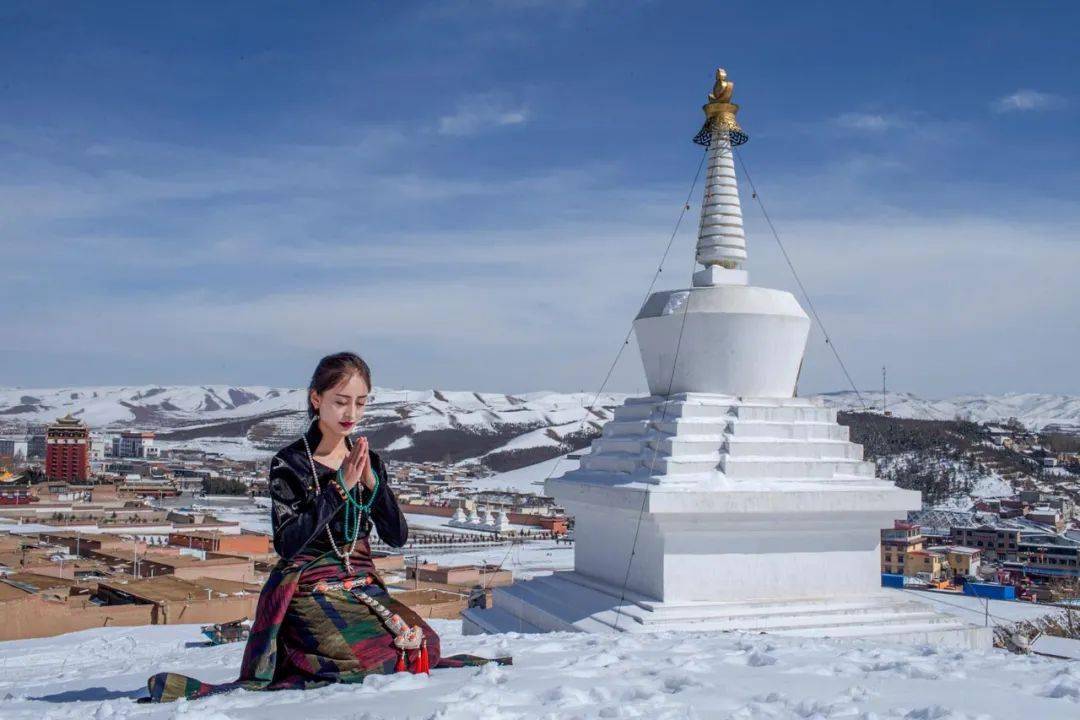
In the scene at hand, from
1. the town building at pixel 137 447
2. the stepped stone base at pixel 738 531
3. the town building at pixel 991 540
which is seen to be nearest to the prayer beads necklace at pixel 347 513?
the stepped stone base at pixel 738 531

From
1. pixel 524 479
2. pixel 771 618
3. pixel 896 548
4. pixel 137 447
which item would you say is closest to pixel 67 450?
pixel 524 479

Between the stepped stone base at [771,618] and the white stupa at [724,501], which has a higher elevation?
the white stupa at [724,501]

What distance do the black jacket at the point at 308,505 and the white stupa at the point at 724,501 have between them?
3919 millimetres

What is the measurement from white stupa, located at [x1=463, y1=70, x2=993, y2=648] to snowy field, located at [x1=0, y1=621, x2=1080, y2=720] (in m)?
2.34

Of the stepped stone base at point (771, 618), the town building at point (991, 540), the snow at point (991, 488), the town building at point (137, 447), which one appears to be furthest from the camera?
the town building at point (137, 447)

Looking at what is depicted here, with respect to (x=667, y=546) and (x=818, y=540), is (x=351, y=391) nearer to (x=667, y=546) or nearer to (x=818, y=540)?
(x=667, y=546)

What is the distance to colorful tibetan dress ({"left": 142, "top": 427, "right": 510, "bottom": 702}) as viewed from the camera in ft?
12.4

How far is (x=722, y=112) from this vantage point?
9.70 meters

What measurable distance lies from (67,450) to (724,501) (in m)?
60.4

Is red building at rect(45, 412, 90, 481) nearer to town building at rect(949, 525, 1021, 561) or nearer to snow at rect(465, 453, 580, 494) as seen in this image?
snow at rect(465, 453, 580, 494)

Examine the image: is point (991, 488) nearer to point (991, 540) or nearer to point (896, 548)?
point (991, 540)

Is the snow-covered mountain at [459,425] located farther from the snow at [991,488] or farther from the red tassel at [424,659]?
the red tassel at [424,659]

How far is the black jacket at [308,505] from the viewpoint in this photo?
3734 mm

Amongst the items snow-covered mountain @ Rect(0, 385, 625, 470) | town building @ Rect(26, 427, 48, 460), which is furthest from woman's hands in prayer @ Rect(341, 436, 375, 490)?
town building @ Rect(26, 427, 48, 460)
